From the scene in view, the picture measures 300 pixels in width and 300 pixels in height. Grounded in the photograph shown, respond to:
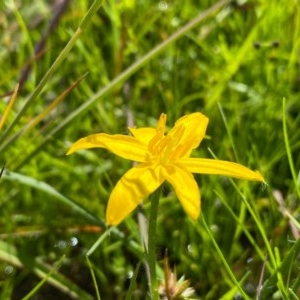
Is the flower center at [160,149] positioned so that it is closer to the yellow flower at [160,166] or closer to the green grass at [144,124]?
the yellow flower at [160,166]

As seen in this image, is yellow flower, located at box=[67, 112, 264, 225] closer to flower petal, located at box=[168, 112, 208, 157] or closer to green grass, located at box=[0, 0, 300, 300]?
flower petal, located at box=[168, 112, 208, 157]

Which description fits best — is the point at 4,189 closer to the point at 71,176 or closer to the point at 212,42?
the point at 71,176

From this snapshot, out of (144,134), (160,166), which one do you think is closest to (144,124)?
(144,134)

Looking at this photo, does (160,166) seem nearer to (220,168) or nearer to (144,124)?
(220,168)

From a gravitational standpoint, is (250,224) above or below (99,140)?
below

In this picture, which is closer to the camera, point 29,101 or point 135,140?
point 135,140

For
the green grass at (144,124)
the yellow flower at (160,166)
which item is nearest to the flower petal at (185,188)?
the yellow flower at (160,166)

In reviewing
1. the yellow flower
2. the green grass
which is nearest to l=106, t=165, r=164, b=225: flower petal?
the yellow flower

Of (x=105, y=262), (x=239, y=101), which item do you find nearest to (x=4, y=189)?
(x=105, y=262)
